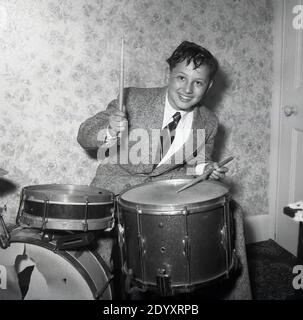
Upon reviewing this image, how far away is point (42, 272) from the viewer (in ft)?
4.49

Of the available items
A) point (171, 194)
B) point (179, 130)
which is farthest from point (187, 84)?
point (171, 194)

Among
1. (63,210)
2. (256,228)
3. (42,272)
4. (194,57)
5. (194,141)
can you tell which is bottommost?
(256,228)

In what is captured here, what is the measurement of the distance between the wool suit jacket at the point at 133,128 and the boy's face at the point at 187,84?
0.24ft

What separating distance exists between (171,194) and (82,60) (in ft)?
3.14

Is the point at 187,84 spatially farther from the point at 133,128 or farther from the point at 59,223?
the point at 59,223

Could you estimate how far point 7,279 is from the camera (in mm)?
1352

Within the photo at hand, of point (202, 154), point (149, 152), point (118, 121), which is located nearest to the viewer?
point (118, 121)

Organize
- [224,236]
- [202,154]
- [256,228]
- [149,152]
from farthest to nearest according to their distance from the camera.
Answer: [256,228] → [202,154] → [149,152] → [224,236]

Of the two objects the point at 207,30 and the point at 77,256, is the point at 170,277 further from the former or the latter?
the point at 207,30

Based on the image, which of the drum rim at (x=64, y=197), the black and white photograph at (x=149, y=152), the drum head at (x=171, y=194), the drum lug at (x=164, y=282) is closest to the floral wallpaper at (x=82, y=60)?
the black and white photograph at (x=149, y=152)

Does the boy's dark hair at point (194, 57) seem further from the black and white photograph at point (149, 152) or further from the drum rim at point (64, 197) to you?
the drum rim at point (64, 197)

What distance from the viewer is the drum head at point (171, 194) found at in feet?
4.08
